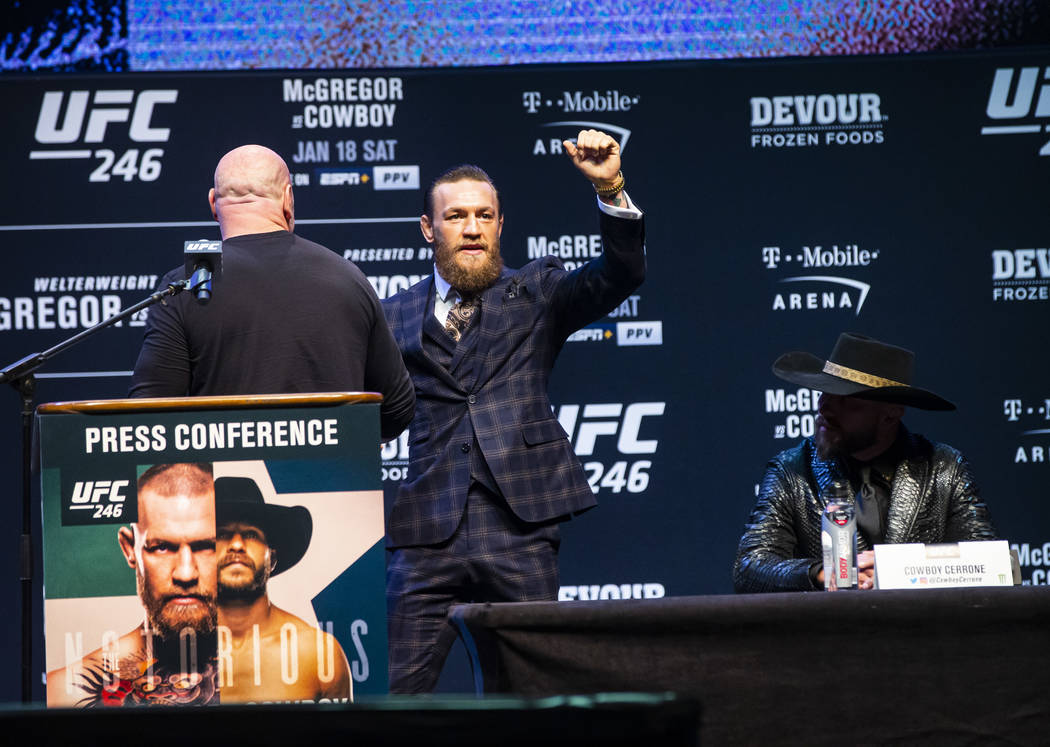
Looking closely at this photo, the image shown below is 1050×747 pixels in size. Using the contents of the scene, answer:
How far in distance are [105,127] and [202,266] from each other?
Result: 7.88 feet

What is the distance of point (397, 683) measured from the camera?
3.28 m

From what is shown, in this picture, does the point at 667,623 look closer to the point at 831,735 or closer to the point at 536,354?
the point at 831,735

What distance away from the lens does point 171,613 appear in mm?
2059

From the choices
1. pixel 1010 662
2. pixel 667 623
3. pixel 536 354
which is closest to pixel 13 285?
pixel 536 354

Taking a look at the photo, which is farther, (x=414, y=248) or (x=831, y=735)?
(x=414, y=248)

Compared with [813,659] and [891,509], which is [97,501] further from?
[891,509]

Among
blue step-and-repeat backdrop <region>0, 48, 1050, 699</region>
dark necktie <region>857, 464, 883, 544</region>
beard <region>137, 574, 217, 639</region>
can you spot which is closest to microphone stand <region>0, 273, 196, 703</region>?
beard <region>137, 574, 217, 639</region>

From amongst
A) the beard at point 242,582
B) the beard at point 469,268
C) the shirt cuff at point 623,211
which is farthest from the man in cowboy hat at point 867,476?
the beard at point 242,582

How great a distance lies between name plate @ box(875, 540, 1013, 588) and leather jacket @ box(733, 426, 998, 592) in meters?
0.70

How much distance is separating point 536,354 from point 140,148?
6.29ft

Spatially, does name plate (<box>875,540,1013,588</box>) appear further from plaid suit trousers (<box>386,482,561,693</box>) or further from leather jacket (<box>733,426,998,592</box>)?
plaid suit trousers (<box>386,482,561,693</box>)

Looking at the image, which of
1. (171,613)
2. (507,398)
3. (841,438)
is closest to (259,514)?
(171,613)

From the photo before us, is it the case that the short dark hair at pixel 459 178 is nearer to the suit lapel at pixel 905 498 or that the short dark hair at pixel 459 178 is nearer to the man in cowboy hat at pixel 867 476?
the man in cowboy hat at pixel 867 476

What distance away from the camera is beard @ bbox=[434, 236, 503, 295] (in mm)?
3480
